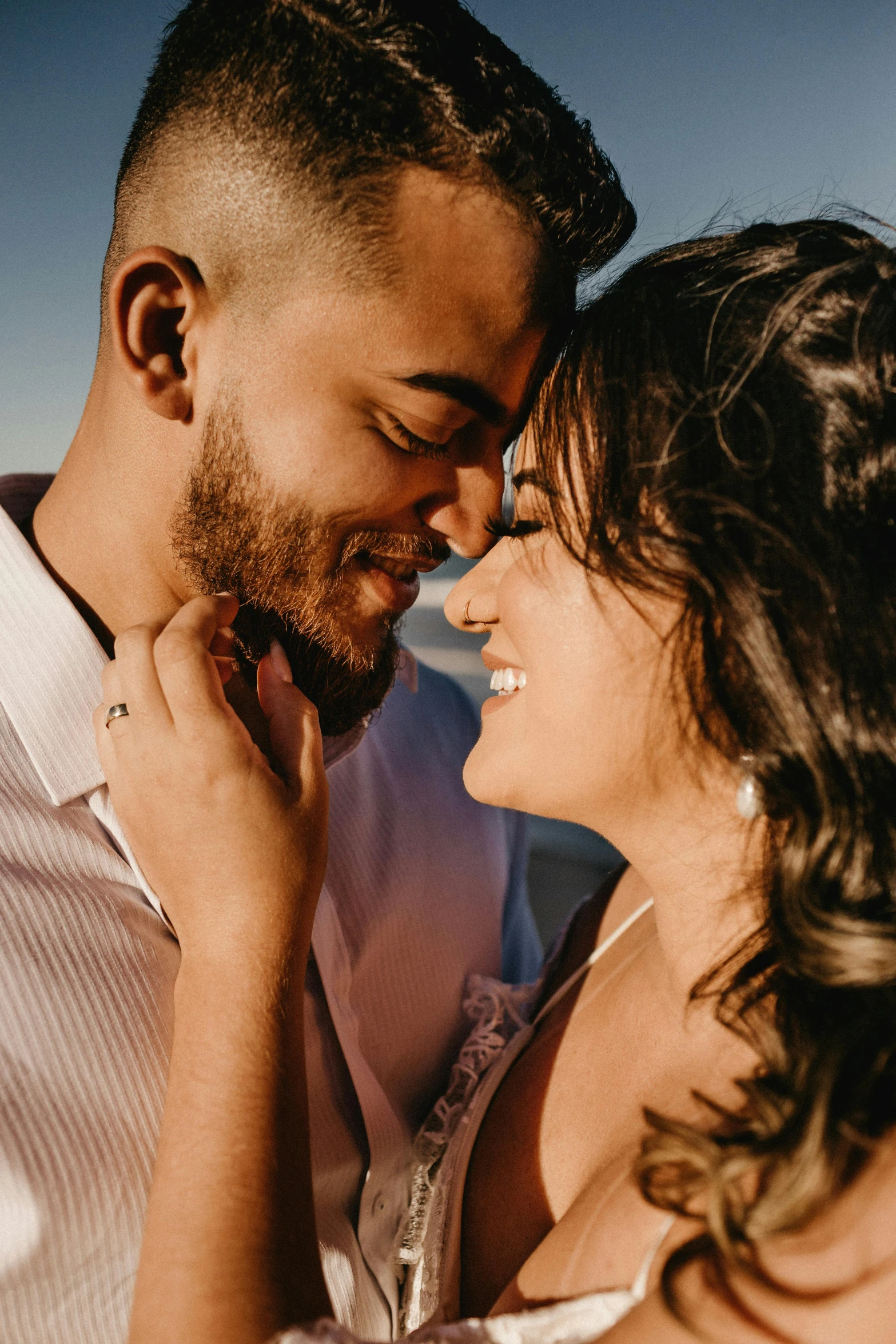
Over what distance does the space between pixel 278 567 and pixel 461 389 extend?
41 centimetres

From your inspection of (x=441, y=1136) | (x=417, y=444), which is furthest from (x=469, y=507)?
(x=441, y=1136)

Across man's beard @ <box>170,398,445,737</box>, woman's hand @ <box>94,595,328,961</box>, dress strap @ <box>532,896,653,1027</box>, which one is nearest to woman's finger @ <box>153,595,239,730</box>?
woman's hand @ <box>94,595,328,961</box>

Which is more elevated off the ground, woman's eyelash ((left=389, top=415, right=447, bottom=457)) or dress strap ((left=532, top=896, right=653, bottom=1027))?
woman's eyelash ((left=389, top=415, right=447, bottom=457))

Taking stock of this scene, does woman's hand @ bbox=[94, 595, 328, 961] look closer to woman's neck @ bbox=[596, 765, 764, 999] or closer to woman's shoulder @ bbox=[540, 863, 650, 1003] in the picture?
woman's neck @ bbox=[596, 765, 764, 999]

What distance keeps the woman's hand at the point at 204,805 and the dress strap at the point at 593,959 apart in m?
0.63

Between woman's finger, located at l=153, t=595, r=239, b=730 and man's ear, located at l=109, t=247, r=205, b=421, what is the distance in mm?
379

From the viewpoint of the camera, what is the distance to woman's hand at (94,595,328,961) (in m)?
1.01

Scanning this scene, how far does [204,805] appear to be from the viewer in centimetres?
103

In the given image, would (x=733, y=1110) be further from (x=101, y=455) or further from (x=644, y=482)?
(x=101, y=455)

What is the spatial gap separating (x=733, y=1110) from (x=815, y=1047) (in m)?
0.16

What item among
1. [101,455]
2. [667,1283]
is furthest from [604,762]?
[101,455]

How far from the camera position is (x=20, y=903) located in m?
1.08

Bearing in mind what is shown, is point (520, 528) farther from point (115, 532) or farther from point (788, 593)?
point (115, 532)

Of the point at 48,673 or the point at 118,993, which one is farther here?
the point at 48,673
